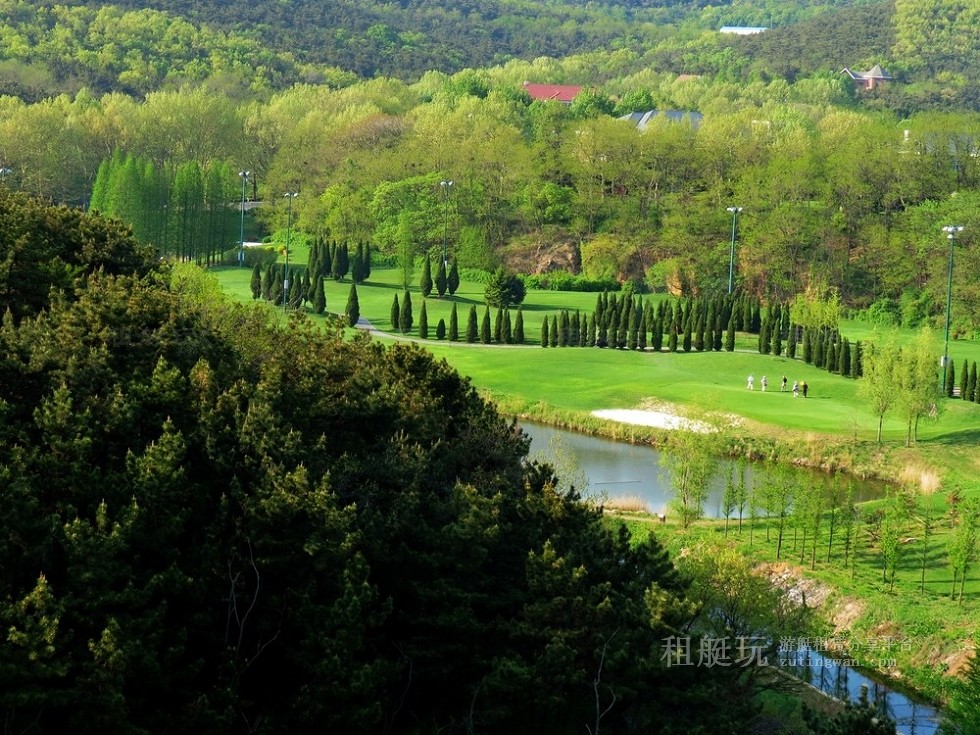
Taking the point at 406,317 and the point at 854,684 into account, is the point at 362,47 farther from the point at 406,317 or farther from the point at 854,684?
the point at 854,684

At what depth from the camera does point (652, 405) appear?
45031 mm

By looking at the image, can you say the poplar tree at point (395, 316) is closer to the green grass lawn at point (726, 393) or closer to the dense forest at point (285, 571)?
the green grass lawn at point (726, 393)

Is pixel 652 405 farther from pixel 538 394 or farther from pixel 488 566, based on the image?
pixel 488 566

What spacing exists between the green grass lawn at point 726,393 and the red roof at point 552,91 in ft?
259

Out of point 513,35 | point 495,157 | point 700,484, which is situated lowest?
point 700,484

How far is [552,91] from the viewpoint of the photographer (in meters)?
140

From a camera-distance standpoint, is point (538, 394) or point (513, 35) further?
point (513, 35)

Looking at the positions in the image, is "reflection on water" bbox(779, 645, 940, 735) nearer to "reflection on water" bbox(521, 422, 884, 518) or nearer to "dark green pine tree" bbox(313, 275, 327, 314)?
"reflection on water" bbox(521, 422, 884, 518)

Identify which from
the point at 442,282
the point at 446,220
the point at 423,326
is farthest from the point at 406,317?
the point at 446,220

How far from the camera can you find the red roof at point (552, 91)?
448 ft

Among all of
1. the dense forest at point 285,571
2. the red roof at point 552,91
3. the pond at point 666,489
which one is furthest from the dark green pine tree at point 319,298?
the red roof at point 552,91

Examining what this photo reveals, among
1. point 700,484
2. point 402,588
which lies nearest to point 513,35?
point 700,484

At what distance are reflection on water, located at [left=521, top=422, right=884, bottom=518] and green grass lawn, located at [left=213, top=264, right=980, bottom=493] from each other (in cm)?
153

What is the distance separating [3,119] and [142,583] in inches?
3086
